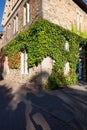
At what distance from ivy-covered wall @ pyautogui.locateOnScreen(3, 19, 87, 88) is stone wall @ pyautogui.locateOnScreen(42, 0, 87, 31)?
33.2 inches

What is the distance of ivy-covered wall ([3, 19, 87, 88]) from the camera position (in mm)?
11336

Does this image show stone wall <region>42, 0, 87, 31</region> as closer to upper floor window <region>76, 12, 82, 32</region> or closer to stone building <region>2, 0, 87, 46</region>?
stone building <region>2, 0, 87, 46</region>

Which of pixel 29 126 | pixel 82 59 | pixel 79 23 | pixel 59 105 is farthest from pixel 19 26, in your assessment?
pixel 29 126

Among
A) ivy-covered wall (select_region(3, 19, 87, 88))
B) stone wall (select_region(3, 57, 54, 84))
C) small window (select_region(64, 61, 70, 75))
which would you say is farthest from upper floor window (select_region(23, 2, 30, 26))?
small window (select_region(64, 61, 70, 75))

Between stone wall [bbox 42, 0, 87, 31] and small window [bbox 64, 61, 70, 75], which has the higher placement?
stone wall [bbox 42, 0, 87, 31]

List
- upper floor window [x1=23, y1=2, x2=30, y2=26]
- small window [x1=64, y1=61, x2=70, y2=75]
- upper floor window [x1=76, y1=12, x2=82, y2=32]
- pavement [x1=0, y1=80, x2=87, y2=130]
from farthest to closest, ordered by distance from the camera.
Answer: upper floor window [x1=76, y1=12, x2=82, y2=32]
upper floor window [x1=23, y1=2, x2=30, y2=26]
small window [x1=64, y1=61, x2=70, y2=75]
pavement [x1=0, y1=80, x2=87, y2=130]

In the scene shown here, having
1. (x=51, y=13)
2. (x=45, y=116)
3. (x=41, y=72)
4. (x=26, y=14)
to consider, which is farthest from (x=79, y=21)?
(x=45, y=116)

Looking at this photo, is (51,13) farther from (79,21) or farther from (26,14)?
(79,21)

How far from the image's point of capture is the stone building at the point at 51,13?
12337mm

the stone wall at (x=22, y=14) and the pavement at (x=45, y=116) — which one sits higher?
the stone wall at (x=22, y=14)

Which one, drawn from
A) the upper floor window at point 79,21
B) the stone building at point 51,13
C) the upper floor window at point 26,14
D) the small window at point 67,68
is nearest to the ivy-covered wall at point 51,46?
the small window at point 67,68

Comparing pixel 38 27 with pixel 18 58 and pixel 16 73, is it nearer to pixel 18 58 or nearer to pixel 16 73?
pixel 18 58

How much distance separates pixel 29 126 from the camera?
15.9 feet

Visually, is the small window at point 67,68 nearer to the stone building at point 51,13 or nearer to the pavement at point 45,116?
the stone building at point 51,13
